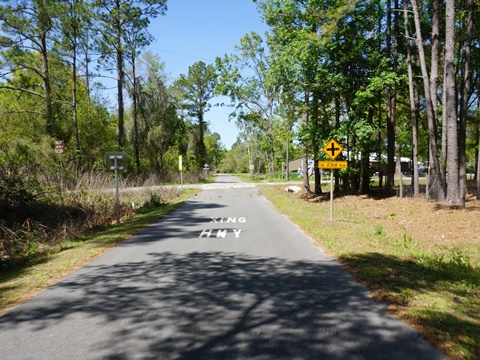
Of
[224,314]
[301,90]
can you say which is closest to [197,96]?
[301,90]

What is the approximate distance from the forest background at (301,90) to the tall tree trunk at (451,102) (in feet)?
0.15

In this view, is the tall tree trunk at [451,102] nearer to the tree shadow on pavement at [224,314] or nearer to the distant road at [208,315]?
the distant road at [208,315]

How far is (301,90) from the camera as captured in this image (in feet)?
65.1

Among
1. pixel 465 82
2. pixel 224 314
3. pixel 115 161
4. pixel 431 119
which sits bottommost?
pixel 224 314

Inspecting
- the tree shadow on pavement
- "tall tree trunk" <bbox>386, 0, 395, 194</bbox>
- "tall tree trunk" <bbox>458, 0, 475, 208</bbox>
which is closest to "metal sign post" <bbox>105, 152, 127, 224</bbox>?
the tree shadow on pavement

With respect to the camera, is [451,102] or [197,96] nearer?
[451,102]

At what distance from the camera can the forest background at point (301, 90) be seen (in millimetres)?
15461

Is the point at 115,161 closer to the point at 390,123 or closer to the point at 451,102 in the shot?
the point at 451,102

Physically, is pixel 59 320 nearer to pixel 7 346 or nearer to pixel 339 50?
pixel 7 346

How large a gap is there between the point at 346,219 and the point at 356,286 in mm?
8840

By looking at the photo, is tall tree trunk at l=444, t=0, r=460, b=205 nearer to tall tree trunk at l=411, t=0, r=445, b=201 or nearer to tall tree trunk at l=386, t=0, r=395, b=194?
tall tree trunk at l=411, t=0, r=445, b=201

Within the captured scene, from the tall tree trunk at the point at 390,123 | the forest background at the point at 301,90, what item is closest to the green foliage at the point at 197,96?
the forest background at the point at 301,90

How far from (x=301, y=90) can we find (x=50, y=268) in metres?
16.2

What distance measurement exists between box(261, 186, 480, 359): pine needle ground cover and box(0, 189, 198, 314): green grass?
5.53 m
